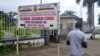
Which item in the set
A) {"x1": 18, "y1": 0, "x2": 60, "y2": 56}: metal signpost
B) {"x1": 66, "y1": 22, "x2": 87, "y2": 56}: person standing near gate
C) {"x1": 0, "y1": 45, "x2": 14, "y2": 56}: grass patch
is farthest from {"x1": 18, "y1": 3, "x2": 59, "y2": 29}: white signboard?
{"x1": 66, "y1": 22, "x2": 87, "y2": 56}: person standing near gate

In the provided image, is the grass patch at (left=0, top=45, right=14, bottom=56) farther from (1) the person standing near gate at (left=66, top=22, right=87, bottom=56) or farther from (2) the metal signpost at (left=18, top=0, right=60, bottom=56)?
(1) the person standing near gate at (left=66, top=22, right=87, bottom=56)

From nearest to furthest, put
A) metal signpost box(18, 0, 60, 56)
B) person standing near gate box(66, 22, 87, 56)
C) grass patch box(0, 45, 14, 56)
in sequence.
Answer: person standing near gate box(66, 22, 87, 56) → grass patch box(0, 45, 14, 56) → metal signpost box(18, 0, 60, 56)

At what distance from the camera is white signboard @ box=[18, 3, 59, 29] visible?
14.9 meters

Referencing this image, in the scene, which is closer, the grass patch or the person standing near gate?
the person standing near gate

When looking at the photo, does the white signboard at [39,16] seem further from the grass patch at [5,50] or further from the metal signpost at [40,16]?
the grass patch at [5,50]

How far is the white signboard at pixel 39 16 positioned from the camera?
48.7 feet

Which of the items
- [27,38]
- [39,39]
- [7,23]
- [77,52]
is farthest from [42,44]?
[77,52]

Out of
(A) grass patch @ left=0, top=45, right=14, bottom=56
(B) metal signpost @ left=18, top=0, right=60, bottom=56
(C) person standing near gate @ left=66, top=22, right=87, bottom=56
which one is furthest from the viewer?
(B) metal signpost @ left=18, top=0, right=60, bottom=56

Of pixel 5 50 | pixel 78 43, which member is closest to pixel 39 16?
pixel 5 50

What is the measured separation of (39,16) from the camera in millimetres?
15305

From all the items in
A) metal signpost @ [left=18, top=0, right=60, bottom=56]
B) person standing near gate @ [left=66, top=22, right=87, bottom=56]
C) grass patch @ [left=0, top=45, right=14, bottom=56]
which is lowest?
grass patch @ [left=0, top=45, right=14, bottom=56]

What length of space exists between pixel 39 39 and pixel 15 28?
7.84 ft

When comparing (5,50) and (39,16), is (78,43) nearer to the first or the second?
(5,50)

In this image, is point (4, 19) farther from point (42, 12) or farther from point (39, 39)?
point (39, 39)
